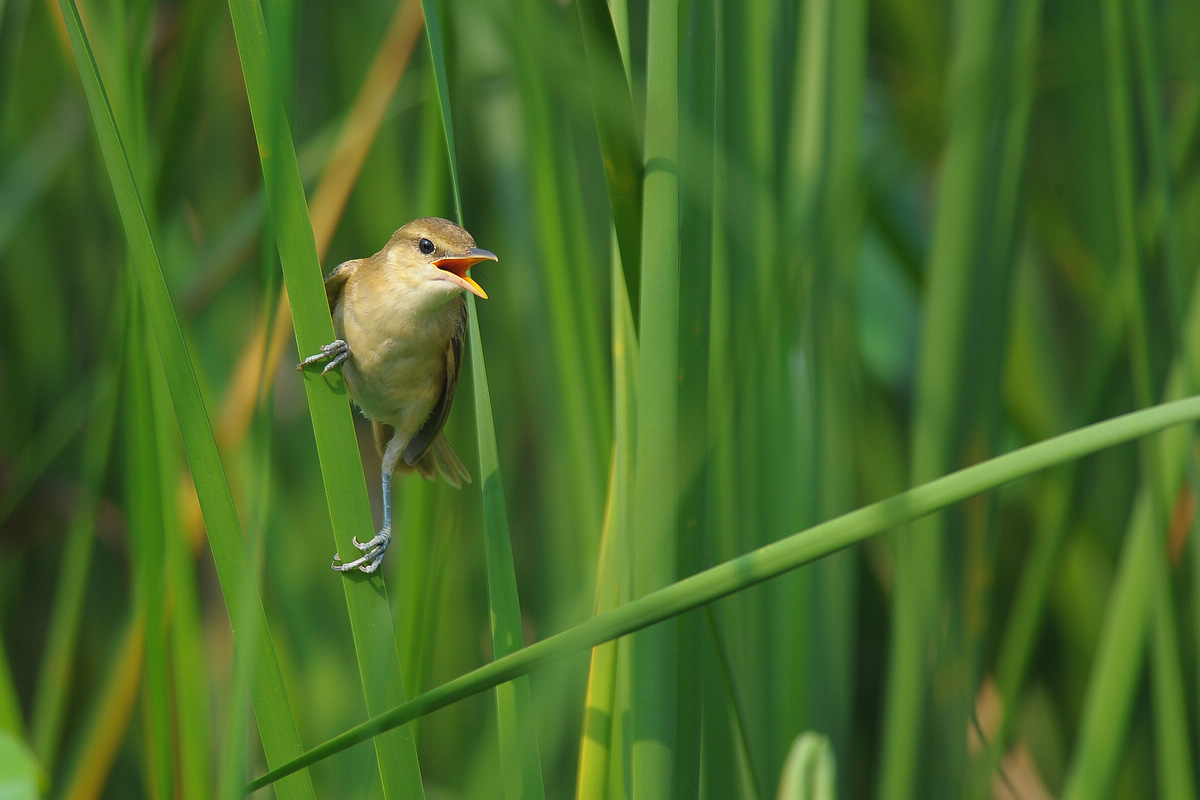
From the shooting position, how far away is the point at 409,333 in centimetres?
120

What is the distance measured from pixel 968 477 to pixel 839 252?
1.46 feet

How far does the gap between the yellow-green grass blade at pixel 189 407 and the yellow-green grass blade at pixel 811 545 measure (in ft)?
0.35

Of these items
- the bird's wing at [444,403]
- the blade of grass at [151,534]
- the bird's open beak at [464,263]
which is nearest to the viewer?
the blade of grass at [151,534]

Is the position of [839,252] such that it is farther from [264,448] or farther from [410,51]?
[410,51]

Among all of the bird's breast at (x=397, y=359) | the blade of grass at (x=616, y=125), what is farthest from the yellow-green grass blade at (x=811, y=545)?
the bird's breast at (x=397, y=359)

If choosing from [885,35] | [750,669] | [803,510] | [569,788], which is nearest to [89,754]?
[569,788]

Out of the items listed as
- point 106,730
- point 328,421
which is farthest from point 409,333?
point 106,730

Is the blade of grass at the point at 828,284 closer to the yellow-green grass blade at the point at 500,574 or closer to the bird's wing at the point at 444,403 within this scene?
the yellow-green grass blade at the point at 500,574

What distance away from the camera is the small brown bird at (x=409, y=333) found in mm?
1148

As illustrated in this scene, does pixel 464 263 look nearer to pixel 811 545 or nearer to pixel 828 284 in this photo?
pixel 828 284

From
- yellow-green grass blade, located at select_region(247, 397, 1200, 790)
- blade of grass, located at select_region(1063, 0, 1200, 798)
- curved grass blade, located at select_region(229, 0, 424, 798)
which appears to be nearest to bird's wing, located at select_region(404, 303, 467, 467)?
curved grass blade, located at select_region(229, 0, 424, 798)

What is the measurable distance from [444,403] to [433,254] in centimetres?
21

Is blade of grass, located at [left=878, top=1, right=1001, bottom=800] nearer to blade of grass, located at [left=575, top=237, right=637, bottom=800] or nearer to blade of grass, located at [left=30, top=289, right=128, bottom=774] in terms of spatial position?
blade of grass, located at [left=575, top=237, right=637, bottom=800]

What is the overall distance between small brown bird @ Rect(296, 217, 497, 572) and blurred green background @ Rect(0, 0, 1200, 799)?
0.07 metres
